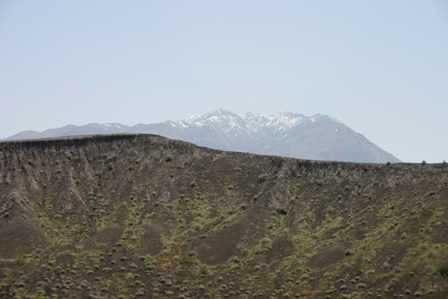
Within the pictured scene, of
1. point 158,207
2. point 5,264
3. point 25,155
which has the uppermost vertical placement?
point 25,155

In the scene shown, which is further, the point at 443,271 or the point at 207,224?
the point at 207,224

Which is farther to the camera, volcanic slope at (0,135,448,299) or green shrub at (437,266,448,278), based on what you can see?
volcanic slope at (0,135,448,299)

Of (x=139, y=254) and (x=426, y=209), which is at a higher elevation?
(x=426, y=209)

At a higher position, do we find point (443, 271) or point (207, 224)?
point (207, 224)

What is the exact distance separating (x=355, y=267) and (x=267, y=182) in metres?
23.5

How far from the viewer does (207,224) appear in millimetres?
80438

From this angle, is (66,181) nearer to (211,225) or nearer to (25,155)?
(25,155)

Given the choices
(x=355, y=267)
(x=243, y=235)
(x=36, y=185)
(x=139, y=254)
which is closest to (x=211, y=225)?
(x=243, y=235)

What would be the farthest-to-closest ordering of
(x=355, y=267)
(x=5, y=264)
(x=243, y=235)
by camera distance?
(x=243, y=235), (x=5, y=264), (x=355, y=267)

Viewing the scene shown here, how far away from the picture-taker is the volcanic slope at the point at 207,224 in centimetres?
6669

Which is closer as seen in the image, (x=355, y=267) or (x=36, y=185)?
(x=355, y=267)

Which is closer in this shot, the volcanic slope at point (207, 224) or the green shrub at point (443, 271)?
the green shrub at point (443, 271)

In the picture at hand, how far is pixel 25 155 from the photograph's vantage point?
92.5m

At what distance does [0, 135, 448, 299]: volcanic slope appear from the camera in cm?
6669
